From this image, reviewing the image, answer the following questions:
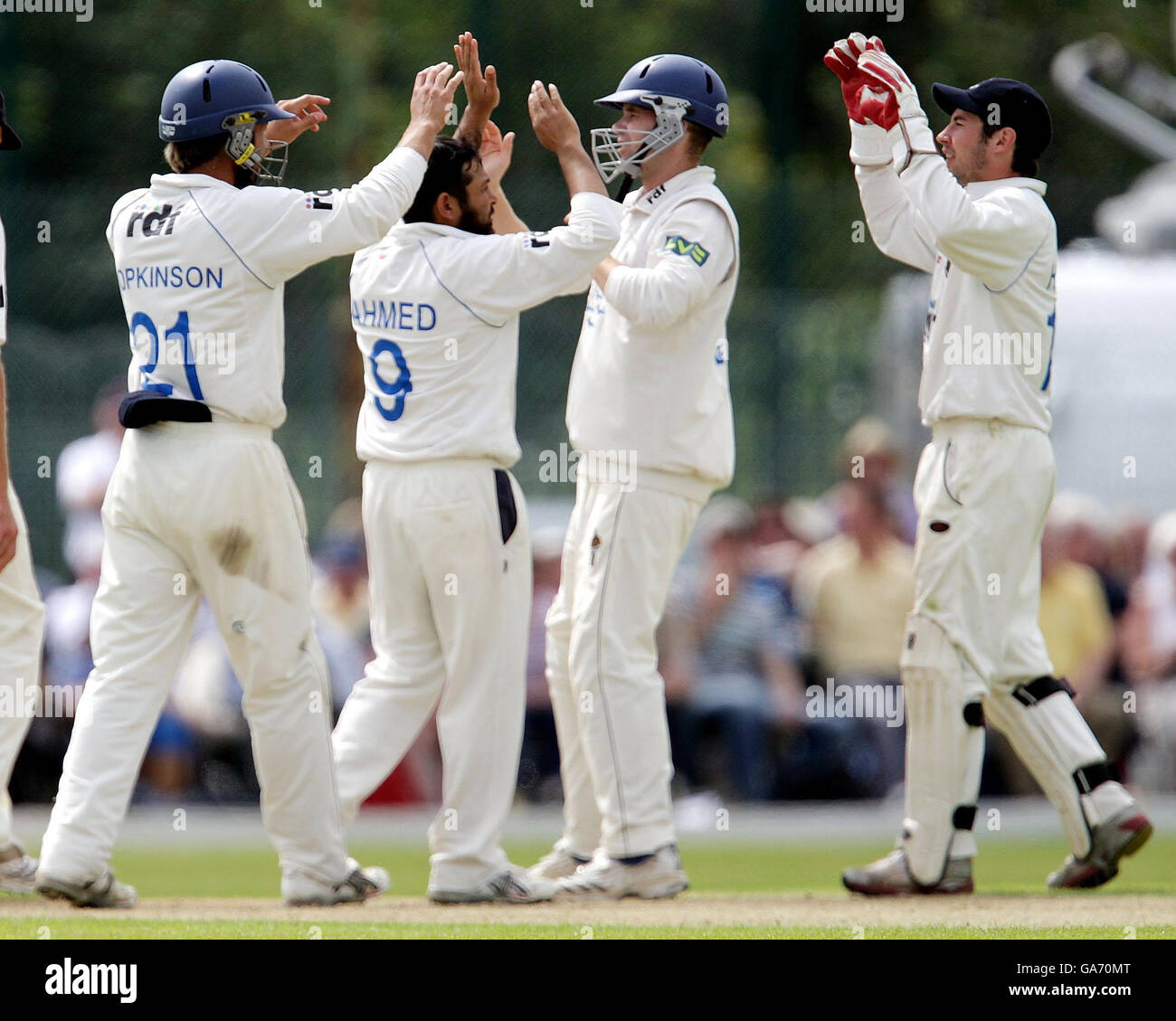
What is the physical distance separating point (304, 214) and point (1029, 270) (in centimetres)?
251

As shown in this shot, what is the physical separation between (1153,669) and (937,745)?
526cm

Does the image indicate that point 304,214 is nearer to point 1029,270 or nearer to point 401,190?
point 401,190

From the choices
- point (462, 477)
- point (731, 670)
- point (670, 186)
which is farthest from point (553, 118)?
point (731, 670)

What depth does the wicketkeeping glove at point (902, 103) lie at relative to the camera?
7.03 metres

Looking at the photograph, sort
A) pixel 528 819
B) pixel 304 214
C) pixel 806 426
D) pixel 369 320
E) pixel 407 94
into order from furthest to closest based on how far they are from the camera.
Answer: pixel 407 94, pixel 806 426, pixel 528 819, pixel 369 320, pixel 304 214

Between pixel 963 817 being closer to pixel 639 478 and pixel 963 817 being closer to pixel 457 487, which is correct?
pixel 639 478

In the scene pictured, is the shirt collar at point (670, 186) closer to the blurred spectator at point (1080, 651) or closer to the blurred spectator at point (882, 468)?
the blurred spectator at point (882, 468)

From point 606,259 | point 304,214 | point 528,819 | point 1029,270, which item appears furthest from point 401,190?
point 528,819

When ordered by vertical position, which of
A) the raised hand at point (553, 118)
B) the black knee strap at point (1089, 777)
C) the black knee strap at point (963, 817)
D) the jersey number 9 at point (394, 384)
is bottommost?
the black knee strap at point (963, 817)

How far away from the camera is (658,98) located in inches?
286

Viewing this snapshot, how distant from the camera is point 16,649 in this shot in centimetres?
695

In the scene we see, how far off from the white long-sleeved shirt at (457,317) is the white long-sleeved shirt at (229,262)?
1.24 ft

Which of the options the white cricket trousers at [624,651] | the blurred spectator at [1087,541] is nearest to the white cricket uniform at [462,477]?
the white cricket trousers at [624,651]
